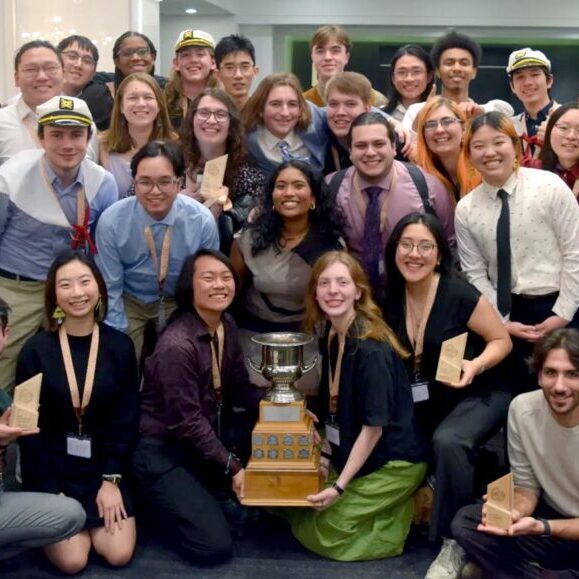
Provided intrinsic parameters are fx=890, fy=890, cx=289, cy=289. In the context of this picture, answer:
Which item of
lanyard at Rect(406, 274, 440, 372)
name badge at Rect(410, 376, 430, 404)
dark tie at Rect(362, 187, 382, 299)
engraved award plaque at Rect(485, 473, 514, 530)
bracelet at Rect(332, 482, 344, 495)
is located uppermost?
dark tie at Rect(362, 187, 382, 299)

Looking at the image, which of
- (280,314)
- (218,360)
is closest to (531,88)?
(280,314)

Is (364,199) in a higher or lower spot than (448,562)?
higher

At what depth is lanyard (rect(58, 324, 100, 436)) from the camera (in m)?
3.30

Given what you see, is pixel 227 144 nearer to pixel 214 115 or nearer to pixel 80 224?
pixel 214 115

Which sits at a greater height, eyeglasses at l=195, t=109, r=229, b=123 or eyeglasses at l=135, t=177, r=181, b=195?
eyeglasses at l=195, t=109, r=229, b=123

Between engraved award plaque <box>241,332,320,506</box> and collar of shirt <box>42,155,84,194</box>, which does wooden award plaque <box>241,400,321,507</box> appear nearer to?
engraved award plaque <box>241,332,320,506</box>

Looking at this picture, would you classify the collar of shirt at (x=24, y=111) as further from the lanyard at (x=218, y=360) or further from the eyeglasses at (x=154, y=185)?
the lanyard at (x=218, y=360)

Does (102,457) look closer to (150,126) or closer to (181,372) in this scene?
(181,372)

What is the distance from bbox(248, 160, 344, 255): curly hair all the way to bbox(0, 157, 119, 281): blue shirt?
72 cm

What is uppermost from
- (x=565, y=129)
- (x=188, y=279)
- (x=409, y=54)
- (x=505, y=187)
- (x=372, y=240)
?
(x=409, y=54)

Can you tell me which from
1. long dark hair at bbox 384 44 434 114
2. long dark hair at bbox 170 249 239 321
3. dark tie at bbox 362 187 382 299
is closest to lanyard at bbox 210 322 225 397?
long dark hair at bbox 170 249 239 321

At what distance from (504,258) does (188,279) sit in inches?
48.8

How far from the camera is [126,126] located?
4027 millimetres

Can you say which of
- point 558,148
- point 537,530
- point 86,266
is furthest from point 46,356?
point 558,148
